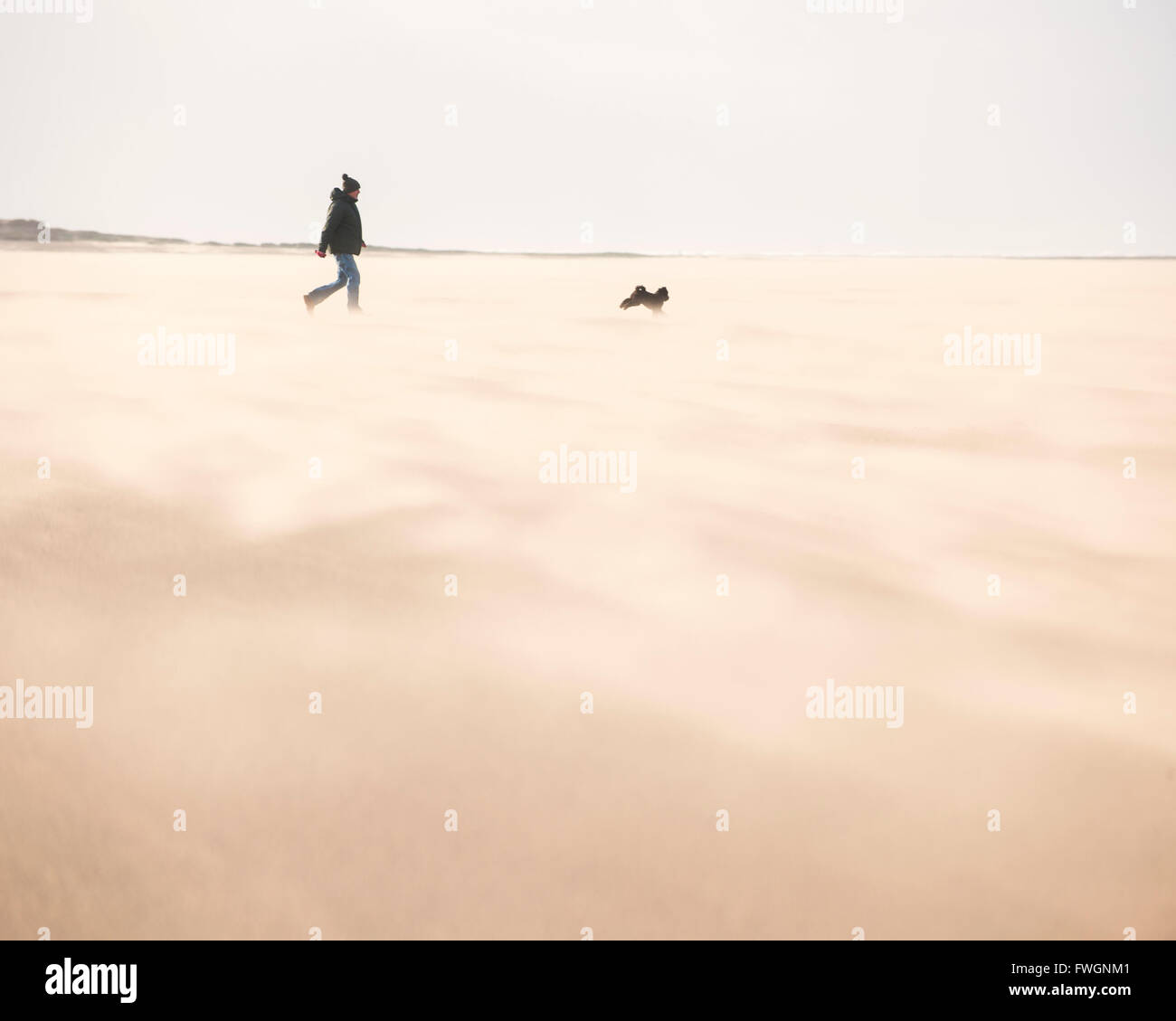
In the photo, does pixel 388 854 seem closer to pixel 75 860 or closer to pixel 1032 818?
pixel 75 860

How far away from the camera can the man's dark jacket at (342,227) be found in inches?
412

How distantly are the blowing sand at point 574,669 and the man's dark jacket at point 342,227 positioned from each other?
515 cm

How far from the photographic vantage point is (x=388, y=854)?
198 centimetres

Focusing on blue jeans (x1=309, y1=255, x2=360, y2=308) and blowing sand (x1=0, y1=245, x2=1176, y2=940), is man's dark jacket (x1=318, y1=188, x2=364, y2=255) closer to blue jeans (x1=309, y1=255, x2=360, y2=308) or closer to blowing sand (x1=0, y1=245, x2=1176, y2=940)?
blue jeans (x1=309, y1=255, x2=360, y2=308)

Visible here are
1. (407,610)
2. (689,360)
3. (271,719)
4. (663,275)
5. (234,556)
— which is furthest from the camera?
(663,275)

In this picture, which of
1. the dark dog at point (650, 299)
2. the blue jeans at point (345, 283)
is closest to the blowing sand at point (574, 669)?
the blue jeans at point (345, 283)

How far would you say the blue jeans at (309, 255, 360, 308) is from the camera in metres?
10.4

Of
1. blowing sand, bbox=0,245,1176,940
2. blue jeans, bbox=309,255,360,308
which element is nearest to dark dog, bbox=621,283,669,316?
blue jeans, bbox=309,255,360,308

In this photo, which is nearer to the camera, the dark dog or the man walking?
the man walking

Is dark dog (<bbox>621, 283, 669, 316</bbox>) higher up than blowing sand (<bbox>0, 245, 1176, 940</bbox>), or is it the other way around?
dark dog (<bbox>621, 283, 669, 316</bbox>)

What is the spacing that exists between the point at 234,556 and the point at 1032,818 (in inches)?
106

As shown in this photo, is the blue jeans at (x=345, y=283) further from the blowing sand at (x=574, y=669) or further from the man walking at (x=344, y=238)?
the blowing sand at (x=574, y=669)

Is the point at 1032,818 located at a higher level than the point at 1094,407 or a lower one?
lower
